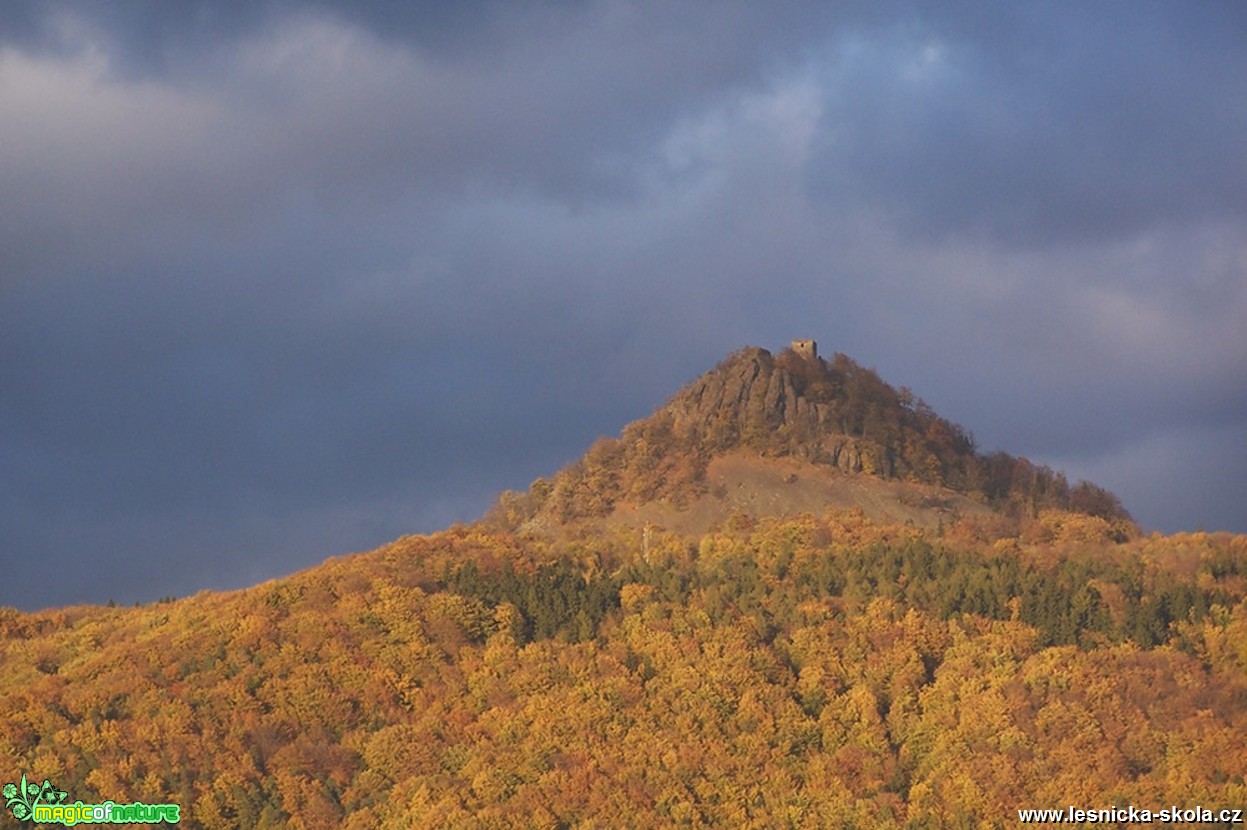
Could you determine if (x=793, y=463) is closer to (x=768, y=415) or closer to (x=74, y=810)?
(x=768, y=415)

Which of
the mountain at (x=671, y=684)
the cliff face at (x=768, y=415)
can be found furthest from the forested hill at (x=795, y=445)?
the mountain at (x=671, y=684)

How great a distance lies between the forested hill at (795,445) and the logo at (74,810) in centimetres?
4990

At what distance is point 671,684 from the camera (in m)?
82.1

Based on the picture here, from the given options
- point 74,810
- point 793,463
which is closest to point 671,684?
point 74,810

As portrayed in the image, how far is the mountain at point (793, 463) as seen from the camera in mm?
116250

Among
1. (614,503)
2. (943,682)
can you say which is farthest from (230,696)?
(614,503)

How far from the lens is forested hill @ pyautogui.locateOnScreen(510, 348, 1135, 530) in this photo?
120 m

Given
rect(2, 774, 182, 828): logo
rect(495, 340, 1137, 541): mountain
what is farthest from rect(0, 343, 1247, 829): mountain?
rect(495, 340, 1137, 541): mountain

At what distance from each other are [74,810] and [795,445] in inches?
2443

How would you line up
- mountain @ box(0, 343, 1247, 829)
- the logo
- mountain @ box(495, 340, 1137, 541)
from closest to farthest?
the logo, mountain @ box(0, 343, 1247, 829), mountain @ box(495, 340, 1137, 541)

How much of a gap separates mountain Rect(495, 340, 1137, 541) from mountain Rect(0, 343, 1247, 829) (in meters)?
6.35

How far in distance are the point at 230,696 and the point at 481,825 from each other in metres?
16.7

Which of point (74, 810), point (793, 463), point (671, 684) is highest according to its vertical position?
point (793, 463)

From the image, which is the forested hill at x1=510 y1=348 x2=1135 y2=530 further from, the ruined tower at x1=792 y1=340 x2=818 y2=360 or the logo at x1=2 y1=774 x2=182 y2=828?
the logo at x1=2 y1=774 x2=182 y2=828
